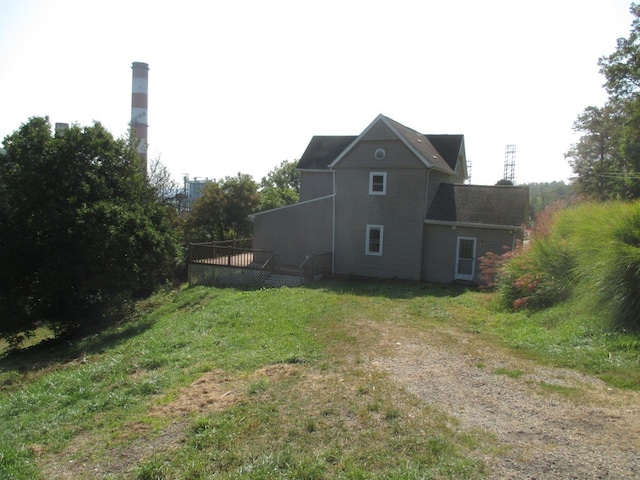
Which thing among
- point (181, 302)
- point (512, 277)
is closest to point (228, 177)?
point (181, 302)

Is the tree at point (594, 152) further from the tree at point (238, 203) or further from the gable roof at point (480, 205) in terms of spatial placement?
the tree at point (238, 203)

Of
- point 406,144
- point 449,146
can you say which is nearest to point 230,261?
point 406,144

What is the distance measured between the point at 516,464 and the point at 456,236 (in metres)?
16.8

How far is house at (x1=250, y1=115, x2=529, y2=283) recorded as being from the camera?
789 inches

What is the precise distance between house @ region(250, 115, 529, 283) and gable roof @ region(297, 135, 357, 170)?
4.00m

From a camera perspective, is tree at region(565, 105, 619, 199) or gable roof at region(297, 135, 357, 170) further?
tree at region(565, 105, 619, 199)

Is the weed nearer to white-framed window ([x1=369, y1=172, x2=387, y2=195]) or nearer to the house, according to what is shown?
the house

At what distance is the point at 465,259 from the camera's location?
20.1 metres

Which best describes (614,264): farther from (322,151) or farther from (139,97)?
(139,97)

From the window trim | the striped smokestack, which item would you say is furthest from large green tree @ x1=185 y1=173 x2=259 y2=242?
the window trim

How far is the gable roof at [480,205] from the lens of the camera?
1961cm

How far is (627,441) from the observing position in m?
4.47

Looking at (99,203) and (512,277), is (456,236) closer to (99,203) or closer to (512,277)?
(512,277)

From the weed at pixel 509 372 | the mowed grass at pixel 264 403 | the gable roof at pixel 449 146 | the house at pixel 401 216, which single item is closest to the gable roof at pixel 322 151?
the house at pixel 401 216
